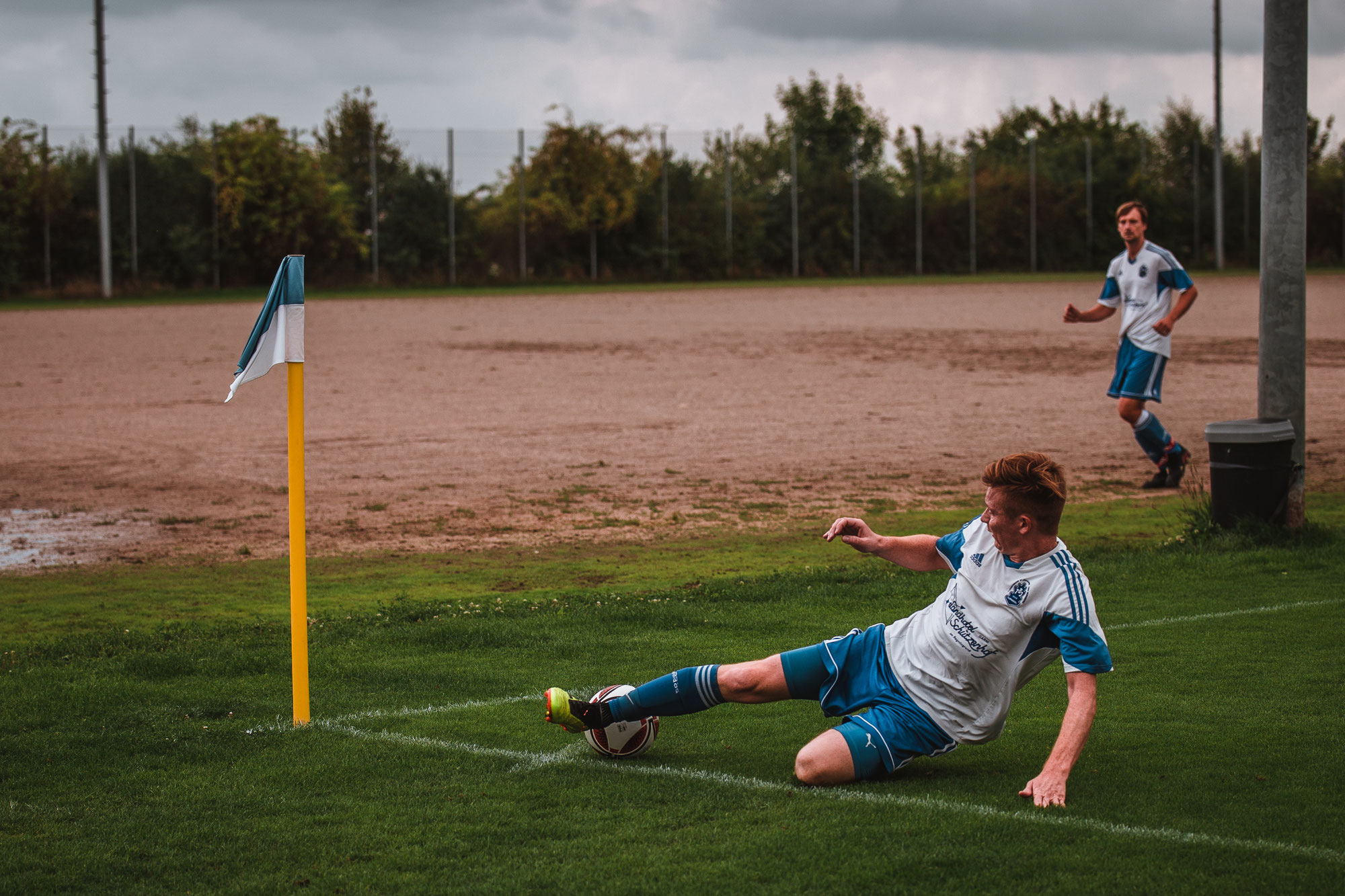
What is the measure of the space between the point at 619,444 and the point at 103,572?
→ 21.6 feet

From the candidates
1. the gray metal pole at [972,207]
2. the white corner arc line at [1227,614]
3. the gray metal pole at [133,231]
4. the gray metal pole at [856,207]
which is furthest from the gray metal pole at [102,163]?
the white corner arc line at [1227,614]

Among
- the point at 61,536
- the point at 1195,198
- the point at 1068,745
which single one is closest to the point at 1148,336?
the point at 1068,745

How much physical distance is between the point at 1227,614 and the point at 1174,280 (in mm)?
5433

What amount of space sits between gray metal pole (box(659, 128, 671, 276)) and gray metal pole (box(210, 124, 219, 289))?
15.2 meters

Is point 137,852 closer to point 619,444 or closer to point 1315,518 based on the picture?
point 1315,518

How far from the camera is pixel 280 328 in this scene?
16.9 feet

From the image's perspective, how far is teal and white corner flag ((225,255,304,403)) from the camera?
511cm

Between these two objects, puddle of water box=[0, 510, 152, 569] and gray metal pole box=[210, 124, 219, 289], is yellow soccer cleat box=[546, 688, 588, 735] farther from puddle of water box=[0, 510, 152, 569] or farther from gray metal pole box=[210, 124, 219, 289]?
gray metal pole box=[210, 124, 219, 289]

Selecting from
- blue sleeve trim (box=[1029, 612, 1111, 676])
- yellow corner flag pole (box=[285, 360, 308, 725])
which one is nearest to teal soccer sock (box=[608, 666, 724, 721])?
blue sleeve trim (box=[1029, 612, 1111, 676])

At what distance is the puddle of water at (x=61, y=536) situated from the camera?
9.48 m

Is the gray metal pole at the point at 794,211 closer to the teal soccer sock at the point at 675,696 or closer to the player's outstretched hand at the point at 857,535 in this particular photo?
the player's outstretched hand at the point at 857,535

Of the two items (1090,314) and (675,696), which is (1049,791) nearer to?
(675,696)

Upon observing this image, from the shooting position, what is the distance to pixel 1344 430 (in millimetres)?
14883

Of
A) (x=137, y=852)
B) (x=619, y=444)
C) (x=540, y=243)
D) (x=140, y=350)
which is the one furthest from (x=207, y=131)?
(x=137, y=852)
